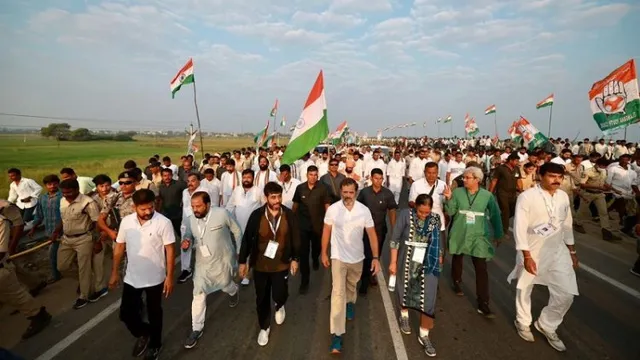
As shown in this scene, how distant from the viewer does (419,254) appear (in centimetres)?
351

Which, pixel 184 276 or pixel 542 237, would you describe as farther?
pixel 184 276

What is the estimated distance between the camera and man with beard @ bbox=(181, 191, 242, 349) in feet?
12.2

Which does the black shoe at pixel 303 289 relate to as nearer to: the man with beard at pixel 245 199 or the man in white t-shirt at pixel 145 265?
the man with beard at pixel 245 199

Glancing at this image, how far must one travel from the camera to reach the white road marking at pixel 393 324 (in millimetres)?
3422

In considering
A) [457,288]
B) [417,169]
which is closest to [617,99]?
[417,169]

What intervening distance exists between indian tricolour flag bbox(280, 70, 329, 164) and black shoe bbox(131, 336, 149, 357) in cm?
331

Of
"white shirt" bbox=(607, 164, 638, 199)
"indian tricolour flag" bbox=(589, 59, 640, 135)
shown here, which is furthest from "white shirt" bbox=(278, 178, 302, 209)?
"indian tricolour flag" bbox=(589, 59, 640, 135)

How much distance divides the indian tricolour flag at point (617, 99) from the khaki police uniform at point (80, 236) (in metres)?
11.8

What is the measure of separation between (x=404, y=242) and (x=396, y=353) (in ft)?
3.97

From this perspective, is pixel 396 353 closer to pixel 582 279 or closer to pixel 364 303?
pixel 364 303

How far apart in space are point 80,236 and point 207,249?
2.18 meters

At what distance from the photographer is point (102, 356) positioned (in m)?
3.43

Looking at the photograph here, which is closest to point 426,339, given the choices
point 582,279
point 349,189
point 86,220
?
point 349,189

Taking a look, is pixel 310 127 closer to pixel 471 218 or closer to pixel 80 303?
pixel 471 218
